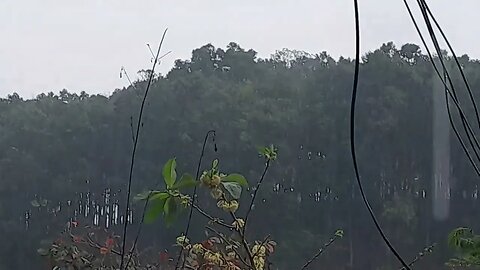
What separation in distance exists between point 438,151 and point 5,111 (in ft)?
12.4

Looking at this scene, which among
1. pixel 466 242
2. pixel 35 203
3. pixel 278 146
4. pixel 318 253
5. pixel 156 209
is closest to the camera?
pixel 156 209

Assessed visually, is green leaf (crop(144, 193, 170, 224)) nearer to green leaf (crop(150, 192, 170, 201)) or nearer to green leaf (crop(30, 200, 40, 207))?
green leaf (crop(150, 192, 170, 201))

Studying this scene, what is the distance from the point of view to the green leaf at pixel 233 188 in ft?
2.34

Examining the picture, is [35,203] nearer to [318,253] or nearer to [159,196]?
[318,253]

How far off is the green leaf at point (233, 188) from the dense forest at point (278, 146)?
424cm

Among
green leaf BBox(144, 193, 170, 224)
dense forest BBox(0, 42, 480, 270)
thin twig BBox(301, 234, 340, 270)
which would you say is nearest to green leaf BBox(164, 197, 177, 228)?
green leaf BBox(144, 193, 170, 224)

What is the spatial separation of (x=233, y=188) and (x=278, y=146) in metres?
4.64

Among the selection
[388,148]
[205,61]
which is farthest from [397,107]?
[205,61]

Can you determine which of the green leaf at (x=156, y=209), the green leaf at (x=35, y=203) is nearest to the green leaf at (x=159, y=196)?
the green leaf at (x=156, y=209)

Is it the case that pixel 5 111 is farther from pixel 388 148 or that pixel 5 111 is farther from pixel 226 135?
pixel 388 148

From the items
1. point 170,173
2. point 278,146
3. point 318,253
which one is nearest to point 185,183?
point 170,173

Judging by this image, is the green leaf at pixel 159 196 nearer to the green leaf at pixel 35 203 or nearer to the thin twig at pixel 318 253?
the thin twig at pixel 318 253

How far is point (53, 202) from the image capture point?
5.48 metres

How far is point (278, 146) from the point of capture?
5348mm
